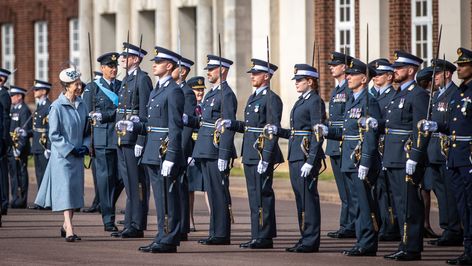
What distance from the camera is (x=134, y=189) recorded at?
1927 centimetres

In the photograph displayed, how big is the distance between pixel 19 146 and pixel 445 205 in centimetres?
892

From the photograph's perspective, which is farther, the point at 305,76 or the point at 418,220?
the point at 305,76

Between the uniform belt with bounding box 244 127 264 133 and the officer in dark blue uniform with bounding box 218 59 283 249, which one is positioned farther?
the uniform belt with bounding box 244 127 264 133

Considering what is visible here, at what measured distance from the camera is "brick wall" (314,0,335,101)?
31688 mm

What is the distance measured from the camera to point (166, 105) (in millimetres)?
17203

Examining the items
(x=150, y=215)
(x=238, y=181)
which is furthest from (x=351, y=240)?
(x=238, y=181)

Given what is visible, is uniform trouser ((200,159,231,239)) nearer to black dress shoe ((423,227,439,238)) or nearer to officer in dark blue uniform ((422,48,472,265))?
black dress shoe ((423,227,439,238))

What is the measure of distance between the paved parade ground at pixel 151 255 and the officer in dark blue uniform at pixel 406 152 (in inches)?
12.0

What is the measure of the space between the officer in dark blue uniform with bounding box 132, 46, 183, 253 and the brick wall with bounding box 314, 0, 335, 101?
14370mm

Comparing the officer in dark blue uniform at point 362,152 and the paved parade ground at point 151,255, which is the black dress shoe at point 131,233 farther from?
the officer in dark blue uniform at point 362,152

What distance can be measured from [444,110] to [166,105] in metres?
2.96

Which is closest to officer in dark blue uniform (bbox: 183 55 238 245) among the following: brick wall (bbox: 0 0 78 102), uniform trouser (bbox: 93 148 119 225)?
uniform trouser (bbox: 93 148 119 225)

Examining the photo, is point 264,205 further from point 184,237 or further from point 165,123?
point 165,123

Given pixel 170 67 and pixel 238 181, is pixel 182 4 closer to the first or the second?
pixel 238 181
